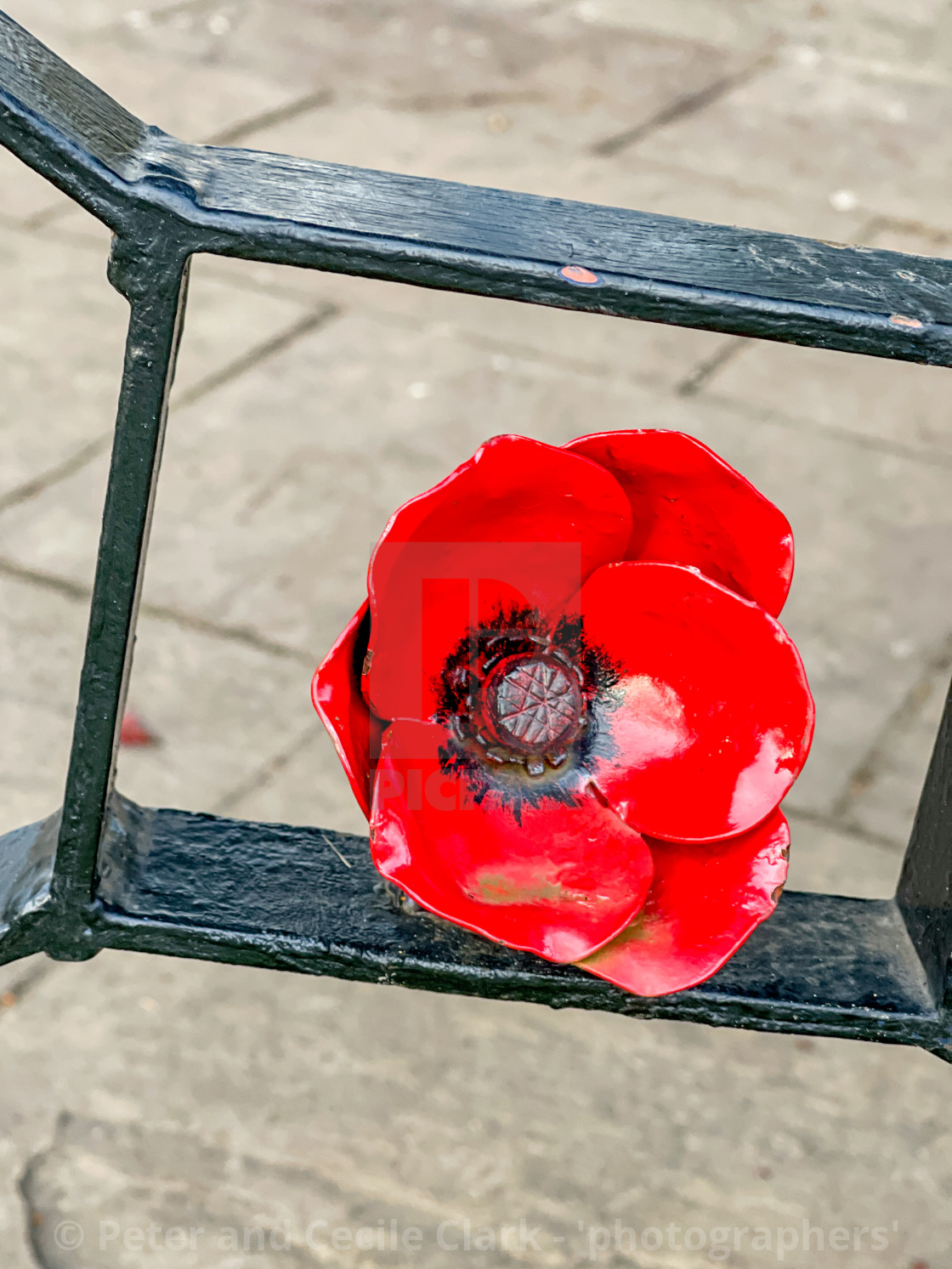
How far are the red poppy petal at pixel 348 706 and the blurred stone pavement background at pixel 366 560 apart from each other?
31.9 inches

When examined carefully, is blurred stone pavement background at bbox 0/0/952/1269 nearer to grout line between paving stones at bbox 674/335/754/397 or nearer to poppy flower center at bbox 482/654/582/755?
grout line between paving stones at bbox 674/335/754/397

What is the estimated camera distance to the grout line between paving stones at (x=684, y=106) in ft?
14.4

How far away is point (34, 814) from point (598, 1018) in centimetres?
88

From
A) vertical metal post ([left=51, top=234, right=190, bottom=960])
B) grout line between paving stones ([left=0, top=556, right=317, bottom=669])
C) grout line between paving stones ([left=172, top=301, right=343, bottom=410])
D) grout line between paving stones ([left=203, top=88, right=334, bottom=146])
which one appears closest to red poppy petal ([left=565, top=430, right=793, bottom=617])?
vertical metal post ([left=51, top=234, right=190, bottom=960])

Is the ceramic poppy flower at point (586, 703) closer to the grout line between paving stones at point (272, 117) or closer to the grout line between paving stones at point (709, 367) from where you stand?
the grout line between paving stones at point (709, 367)

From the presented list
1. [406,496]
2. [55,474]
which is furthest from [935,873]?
[55,474]

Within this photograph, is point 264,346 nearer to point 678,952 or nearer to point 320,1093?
point 320,1093

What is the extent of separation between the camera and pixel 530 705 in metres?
1.03

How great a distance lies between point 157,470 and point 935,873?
0.64 metres

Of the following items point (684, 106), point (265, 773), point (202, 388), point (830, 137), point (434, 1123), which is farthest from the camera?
point (684, 106)

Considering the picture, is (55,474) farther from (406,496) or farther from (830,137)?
(830,137)

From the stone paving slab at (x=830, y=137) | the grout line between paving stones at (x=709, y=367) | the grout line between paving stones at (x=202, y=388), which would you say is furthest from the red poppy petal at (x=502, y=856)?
the stone paving slab at (x=830, y=137)

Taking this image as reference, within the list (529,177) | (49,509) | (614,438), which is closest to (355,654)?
(614,438)

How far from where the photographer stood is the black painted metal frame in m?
0.84
